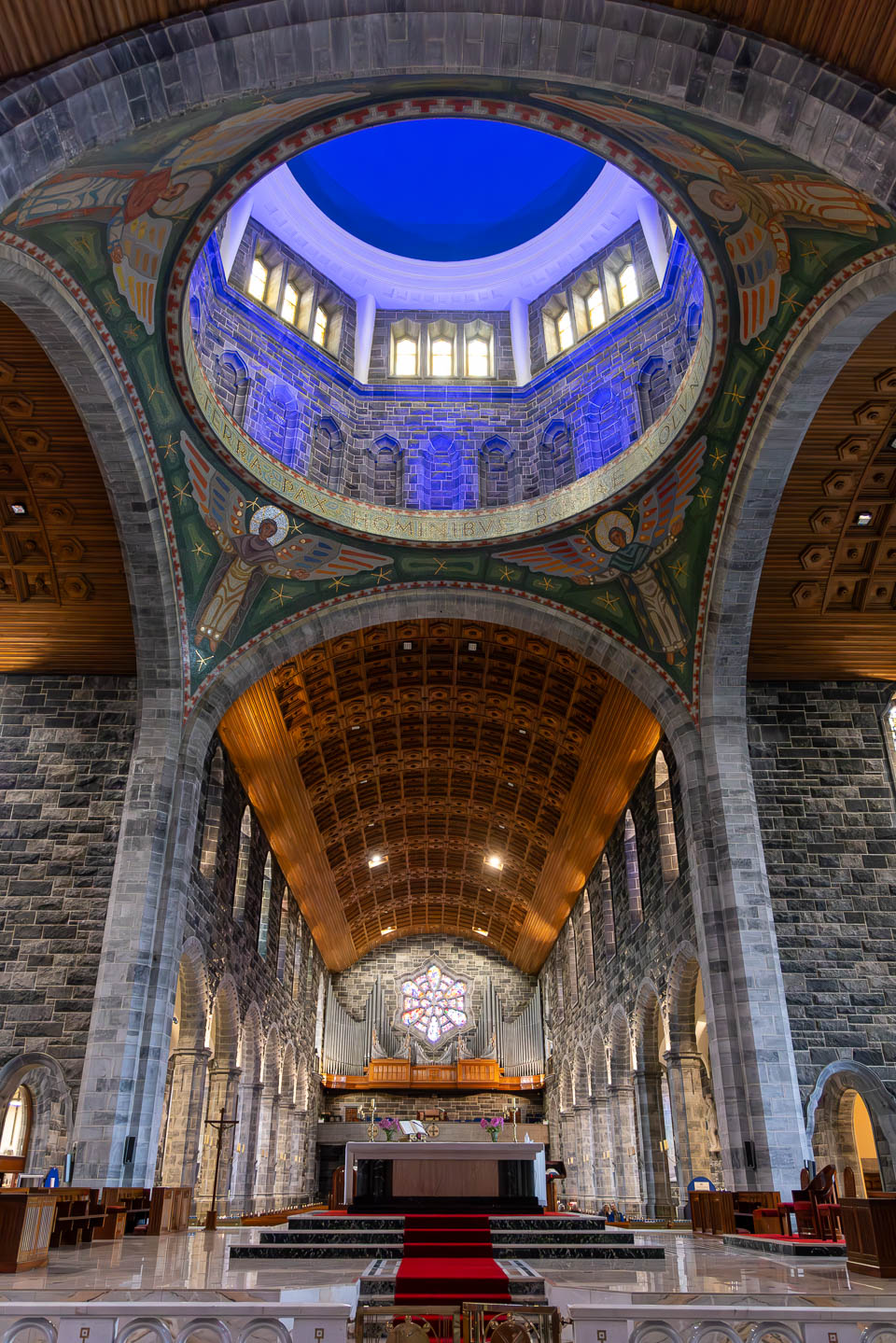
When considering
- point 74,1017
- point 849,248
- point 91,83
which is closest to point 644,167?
point 849,248

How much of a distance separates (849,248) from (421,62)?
4.48 meters

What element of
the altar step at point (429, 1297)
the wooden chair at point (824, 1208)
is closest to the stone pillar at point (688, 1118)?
the wooden chair at point (824, 1208)

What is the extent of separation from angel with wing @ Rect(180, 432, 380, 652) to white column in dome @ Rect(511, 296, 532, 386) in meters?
4.95

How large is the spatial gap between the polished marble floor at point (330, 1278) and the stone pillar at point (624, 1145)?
11386 mm

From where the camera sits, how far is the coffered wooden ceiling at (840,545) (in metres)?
11.1

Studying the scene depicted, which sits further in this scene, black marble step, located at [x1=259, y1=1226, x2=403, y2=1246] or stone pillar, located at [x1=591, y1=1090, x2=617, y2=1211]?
stone pillar, located at [x1=591, y1=1090, x2=617, y2=1211]

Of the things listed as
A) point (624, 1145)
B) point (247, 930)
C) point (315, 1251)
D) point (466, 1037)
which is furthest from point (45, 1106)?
point (466, 1037)

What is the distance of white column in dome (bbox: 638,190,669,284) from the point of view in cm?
1440

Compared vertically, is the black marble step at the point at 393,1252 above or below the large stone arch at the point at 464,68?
below

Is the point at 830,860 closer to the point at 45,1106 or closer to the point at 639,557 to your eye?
the point at 639,557

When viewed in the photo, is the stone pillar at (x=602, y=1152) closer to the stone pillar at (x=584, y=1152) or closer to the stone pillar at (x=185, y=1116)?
the stone pillar at (x=584, y=1152)

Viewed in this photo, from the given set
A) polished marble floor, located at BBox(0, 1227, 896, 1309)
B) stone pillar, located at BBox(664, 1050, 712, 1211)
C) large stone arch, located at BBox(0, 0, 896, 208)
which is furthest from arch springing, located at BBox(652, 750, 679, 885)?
large stone arch, located at BBox(0, 0, 896, 208)

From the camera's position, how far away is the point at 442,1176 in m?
10.9

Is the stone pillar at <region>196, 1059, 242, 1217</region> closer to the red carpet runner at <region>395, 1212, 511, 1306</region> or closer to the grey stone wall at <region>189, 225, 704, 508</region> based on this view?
the red carpet runner at <region>395, 1212, 511, 1306</region>
